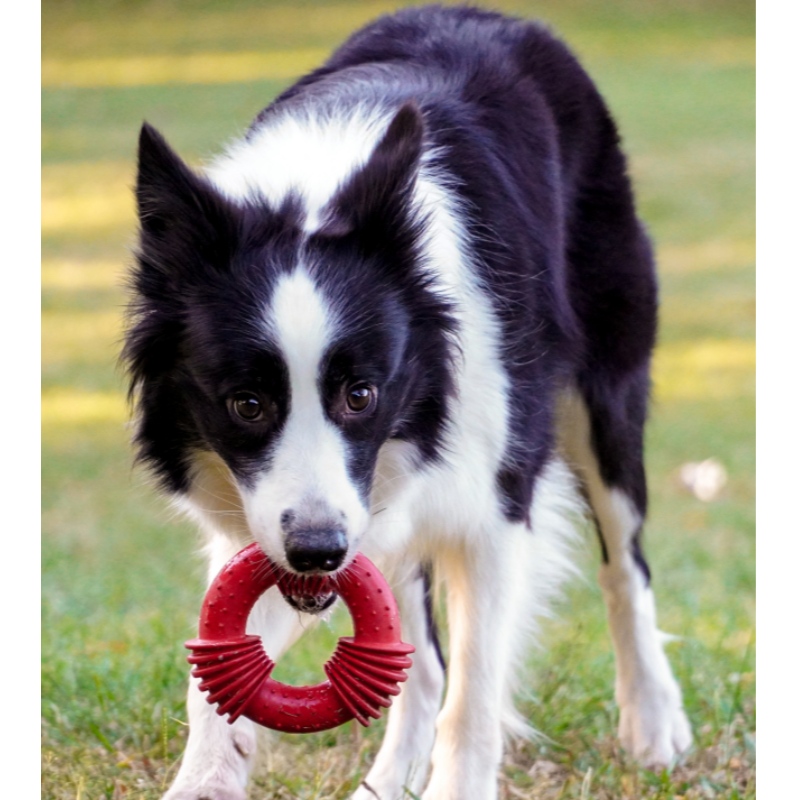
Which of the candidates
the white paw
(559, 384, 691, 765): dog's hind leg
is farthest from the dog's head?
(559, 384, 691, 765): dog's hind leg

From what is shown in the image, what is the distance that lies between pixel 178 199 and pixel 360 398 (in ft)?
2.13

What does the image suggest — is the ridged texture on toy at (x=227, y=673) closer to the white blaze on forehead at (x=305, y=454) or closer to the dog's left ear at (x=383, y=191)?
the white blaze on forehead at (x=305, y=454)

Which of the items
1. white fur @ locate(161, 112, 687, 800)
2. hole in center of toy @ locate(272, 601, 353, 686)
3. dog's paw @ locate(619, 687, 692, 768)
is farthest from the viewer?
hole in center of toy @ locate(272, 601, 353, 686)

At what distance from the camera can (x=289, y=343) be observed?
288 cm

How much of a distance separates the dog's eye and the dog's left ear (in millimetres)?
448

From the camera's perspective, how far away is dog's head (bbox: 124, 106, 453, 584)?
2883 millimetres

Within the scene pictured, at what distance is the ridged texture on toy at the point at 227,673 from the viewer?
318 cm

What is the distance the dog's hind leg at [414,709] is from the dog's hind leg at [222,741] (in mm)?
455

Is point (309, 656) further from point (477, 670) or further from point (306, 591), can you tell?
point (306, 591)

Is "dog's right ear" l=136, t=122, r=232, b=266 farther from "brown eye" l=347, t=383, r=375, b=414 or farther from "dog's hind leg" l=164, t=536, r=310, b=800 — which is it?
"dog's hind leg" l=164, t=536, r=310, b=800

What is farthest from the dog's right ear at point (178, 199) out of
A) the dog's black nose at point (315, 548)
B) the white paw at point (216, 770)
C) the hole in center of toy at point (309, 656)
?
the hole in center of toy at point (309, 656)

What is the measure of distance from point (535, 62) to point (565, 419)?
46.2 inches

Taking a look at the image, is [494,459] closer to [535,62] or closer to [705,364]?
[535,62]
